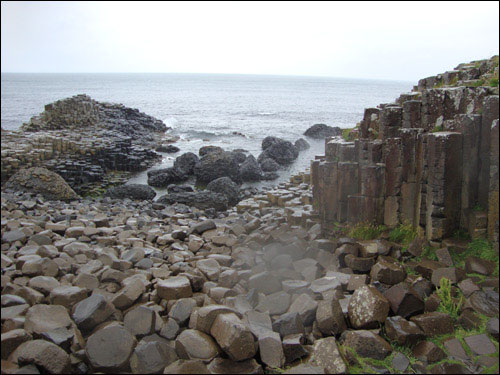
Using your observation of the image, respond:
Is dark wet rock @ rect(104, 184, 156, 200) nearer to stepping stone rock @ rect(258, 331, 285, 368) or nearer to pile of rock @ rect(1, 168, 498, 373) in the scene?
pile of rock @ rect(1, 168, 498, 373)

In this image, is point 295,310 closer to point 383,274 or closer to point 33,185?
point 383,274

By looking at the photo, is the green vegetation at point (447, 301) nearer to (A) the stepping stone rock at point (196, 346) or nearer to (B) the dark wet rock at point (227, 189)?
(A) the stepping stone rock at point (196, 346)

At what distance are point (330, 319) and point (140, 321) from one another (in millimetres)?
2205

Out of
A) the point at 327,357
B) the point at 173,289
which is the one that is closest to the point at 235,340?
the point at 327,357

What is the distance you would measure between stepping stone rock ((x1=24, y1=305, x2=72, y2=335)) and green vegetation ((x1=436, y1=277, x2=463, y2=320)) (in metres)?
4.35

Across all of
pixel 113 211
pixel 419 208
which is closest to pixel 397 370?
pixel 419 208

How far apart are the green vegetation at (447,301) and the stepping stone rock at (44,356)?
13.9ft

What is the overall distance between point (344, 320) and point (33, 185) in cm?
970

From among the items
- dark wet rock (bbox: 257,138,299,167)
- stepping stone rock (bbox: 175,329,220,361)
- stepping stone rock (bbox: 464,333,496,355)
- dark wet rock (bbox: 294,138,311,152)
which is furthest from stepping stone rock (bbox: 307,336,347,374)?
dark wet rock (bbox: 294,138,311,152)

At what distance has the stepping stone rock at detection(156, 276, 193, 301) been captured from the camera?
5.70 metres

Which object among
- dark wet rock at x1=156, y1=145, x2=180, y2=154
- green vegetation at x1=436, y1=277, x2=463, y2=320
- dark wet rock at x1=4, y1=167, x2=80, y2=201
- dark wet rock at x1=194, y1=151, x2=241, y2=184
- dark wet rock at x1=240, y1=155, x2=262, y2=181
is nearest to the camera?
green vegetation at x1=436, y1=277, x2=463, y2=320

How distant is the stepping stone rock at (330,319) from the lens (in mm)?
5078

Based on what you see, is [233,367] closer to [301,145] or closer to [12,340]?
[12,340]

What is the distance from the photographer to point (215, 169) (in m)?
19.9
